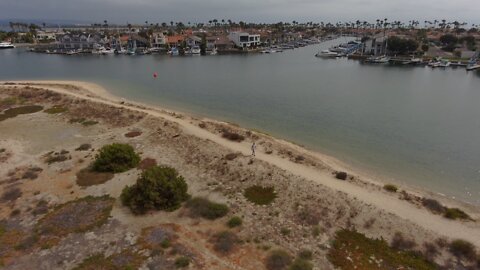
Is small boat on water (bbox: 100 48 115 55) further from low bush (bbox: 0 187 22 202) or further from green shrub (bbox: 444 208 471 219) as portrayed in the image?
green shrub (bbox: 444 208 471 219)

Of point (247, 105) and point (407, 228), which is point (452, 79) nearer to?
point (247, 105)

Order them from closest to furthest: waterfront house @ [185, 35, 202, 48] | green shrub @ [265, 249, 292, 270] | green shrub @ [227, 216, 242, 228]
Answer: green shrub @ [265, 249, 292, 270], green shrub @ [227, 216, 242, 228], waterfront house @ [185, 35, 202, 48]

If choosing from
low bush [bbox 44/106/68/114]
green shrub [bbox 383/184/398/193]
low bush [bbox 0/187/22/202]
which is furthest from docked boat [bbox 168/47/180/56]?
green shrub [bbox 383/184/398/193]

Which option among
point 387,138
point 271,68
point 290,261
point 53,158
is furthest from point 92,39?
point 290,261

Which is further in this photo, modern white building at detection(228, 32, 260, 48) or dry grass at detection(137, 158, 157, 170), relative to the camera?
modern white building at detection(228, 32, 260, 48)

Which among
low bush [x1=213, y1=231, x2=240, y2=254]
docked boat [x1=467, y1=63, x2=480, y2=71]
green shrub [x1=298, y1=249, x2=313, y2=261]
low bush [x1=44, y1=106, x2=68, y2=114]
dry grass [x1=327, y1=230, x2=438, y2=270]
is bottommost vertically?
dry grass [x1=327, y1=230, x2=438, y2=270]

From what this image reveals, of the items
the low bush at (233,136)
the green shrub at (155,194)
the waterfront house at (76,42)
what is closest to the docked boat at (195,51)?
the waterfront house at (76,42)

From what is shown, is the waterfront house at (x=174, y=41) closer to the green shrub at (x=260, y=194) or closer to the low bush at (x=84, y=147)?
the low bush at (x=84, y=147)

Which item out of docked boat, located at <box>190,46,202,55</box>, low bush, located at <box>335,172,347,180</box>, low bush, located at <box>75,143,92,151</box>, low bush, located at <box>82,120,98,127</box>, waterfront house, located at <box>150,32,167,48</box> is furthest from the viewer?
waterfront house, located at <box>150,32,167,48</box>

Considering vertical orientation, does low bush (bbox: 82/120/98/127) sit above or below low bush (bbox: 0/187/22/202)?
above
